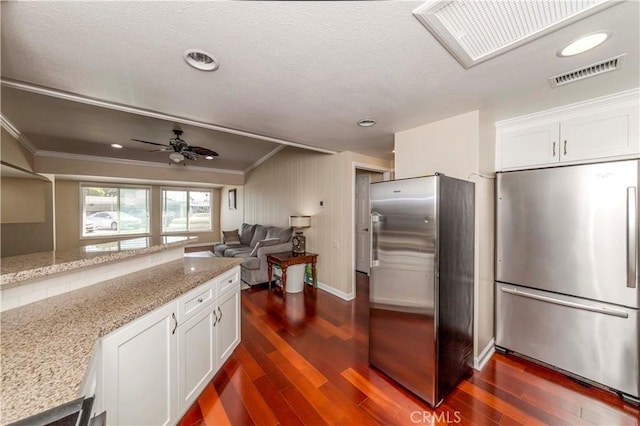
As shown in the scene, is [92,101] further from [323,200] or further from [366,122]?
[323,200]

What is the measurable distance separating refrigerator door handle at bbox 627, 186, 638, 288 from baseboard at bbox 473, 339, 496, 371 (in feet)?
3.91

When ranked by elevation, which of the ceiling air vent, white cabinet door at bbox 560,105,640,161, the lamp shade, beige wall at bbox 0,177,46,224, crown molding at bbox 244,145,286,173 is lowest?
the lamp shade

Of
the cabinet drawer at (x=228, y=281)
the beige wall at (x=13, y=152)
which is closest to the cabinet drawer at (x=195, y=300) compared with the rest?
the cabinet drawer at (x=228, y=281)

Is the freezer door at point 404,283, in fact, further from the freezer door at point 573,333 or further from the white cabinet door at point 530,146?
the white cabinet door at point 530,146

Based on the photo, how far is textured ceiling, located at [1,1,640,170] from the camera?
3.68ft

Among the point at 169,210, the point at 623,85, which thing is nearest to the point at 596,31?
the point at 623,85

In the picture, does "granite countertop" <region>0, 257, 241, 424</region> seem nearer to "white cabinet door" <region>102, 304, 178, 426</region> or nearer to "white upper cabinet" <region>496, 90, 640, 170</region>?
"white cabinet door" <region>102, 304, 178, 426</region>

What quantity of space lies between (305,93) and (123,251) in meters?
1.81

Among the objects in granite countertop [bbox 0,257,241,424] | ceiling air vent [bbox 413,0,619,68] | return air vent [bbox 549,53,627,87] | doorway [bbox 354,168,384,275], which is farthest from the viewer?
doorway [bbox 354,168,384,275]

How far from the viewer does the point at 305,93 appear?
6.21 feet

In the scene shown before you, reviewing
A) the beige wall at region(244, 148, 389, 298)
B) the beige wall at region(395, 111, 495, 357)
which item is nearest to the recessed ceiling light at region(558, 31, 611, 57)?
the beige wall at region(395, 111, 495, 357)

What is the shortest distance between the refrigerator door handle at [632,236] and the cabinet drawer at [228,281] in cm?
322

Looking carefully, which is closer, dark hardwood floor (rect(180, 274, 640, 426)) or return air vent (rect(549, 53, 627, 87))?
return air vent (rect(549, 53, 627, 87))

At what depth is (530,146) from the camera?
2.32 m
